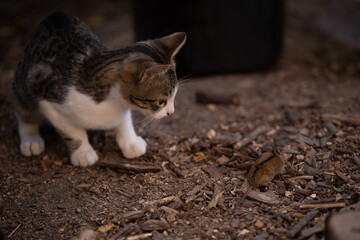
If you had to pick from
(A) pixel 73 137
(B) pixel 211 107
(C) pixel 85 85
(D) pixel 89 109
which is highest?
(C) pixel 85 85

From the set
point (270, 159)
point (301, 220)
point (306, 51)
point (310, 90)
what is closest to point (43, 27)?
point (270, 159)

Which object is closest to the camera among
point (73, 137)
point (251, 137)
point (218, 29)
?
point (73, 137)

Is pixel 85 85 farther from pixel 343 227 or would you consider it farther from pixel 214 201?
pixel 343 227

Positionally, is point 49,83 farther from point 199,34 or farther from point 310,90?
point 310,90

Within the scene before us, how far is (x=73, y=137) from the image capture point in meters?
3.07

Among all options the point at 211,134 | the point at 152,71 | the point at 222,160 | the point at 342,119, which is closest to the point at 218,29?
the point at 211,134

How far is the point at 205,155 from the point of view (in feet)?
10.1

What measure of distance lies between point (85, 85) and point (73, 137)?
52 cm

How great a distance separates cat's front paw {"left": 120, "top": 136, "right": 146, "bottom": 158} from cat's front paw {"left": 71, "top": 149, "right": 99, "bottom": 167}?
0.24 metres

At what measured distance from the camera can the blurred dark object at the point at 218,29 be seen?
4367 millimetres

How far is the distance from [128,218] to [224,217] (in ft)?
1.94

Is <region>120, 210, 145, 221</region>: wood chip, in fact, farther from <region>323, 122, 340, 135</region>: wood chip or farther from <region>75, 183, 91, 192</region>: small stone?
<region>323, 122, 340, 135</region>: wood chip

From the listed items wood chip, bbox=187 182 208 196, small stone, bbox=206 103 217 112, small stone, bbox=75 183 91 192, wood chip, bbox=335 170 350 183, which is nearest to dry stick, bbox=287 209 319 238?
wood chip, bbox=335 170 350 183

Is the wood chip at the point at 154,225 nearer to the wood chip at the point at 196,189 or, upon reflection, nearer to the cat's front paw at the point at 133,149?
the wood chip at the point at 196,189
